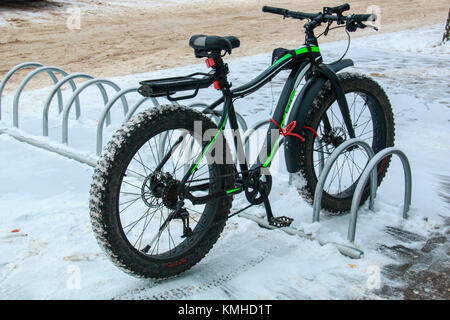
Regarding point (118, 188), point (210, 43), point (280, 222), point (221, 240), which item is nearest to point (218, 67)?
point (210, 43)

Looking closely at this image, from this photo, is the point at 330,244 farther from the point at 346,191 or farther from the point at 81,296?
the point at 81,296

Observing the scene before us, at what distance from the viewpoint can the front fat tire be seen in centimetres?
298

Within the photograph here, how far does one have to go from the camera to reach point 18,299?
10.3ft

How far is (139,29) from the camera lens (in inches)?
580

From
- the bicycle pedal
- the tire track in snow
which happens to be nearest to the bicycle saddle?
the bicycle pedal

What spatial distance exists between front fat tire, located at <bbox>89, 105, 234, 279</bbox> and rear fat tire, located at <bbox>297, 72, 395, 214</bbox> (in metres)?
0.96

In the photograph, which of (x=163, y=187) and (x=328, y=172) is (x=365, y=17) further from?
(x=163, y=187)

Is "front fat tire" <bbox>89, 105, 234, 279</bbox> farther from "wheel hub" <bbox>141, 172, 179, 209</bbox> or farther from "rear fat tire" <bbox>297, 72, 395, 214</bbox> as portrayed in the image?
"rear fat tire" <bbox>297, 72, 395, 214</bbox>

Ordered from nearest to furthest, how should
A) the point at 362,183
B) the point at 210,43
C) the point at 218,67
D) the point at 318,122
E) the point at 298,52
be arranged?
the point at 210,43 → the point at 218,67 → the point at 362,183 → the point at 298,52 → the point at 318,122

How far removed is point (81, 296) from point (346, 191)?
7.39 feet

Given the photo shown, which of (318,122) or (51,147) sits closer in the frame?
(318,122)

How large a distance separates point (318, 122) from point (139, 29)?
37.6 ft

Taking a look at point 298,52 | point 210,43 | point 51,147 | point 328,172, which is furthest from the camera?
point 51,147
